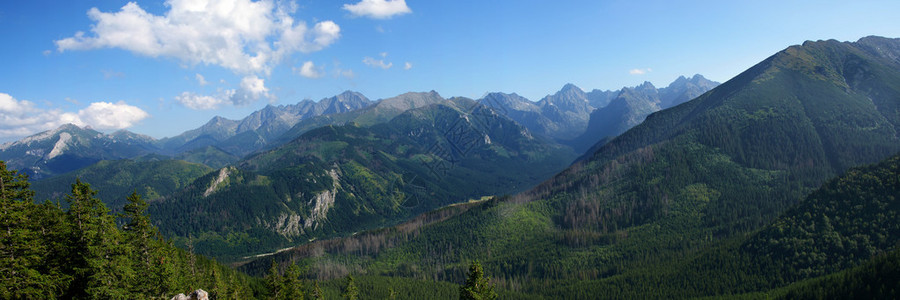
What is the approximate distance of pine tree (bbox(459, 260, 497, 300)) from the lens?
2180 inches

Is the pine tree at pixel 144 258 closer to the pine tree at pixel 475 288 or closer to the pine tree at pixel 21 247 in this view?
the pine tree at pixel 21 247

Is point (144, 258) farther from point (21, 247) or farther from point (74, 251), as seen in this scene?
point (21, 247)

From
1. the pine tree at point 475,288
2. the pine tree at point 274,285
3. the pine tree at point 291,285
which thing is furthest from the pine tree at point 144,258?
the pine tree at point 475,288

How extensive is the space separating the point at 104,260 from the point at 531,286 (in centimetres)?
16353

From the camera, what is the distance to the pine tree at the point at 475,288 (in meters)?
55.4

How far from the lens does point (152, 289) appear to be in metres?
48.3

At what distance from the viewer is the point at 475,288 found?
184ft

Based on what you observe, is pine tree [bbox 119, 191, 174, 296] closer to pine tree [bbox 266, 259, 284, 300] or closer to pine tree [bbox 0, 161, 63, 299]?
pine tree [bbox 0, 161, 63, 299]

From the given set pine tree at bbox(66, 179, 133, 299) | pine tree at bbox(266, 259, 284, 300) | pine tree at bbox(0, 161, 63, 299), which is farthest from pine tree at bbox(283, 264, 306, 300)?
pine tree at bbox(0, 161, 63, 299)

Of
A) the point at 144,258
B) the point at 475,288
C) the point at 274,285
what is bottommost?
the point at 475,288

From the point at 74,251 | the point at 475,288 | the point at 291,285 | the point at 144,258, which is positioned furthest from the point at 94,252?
the point at 475,288

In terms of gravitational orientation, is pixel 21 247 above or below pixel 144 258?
above

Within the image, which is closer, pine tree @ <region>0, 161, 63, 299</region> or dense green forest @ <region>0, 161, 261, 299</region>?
pine tree @ <region>0, 161, 63, 299</region>

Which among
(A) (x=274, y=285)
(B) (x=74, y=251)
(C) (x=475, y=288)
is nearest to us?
(B) (x=74, y=251)
